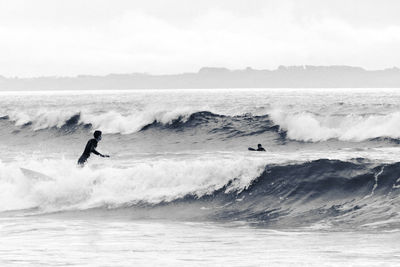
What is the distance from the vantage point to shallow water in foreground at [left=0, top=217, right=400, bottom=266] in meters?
8.68

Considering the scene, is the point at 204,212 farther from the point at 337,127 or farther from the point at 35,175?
the point at 337,127

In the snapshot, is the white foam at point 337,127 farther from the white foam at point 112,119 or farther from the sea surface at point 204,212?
the white foam at point 112,119

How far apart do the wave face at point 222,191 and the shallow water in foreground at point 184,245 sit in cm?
205

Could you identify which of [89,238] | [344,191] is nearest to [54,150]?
[344,191]

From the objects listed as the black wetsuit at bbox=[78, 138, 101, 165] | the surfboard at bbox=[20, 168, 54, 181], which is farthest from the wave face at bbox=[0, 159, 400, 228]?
the black wetsuit at bbox=[78, 138, 101, 165]

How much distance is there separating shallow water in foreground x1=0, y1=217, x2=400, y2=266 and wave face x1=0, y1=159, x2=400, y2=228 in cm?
205

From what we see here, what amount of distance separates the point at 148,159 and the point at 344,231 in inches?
495

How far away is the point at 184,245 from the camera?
10078 mm

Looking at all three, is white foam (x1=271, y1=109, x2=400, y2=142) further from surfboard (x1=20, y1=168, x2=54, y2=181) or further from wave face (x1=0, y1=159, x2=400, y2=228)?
surfboard (x1=20, y1=168, x2=54, y2=181)

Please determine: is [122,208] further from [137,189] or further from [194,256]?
[194,256]

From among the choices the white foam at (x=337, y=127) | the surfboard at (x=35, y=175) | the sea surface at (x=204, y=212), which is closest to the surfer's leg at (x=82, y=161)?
the sea surface at (x=204, y=212)

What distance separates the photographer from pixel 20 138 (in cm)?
3884

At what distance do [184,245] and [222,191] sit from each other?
238 inches

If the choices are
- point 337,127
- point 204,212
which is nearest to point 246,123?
point 337,127
